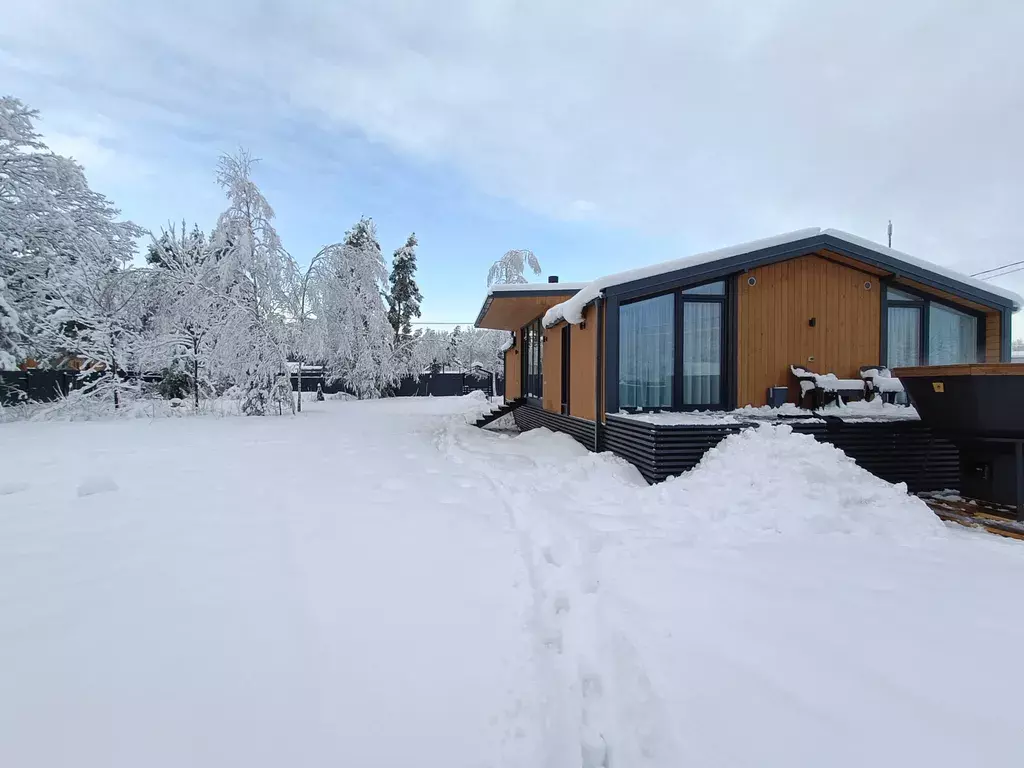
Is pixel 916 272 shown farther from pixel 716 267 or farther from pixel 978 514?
pixel 978 514

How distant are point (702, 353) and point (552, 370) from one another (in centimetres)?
313

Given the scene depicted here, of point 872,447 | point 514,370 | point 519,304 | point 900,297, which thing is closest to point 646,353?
point 872,447

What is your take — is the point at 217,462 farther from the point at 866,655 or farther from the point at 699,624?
the point at 866,655

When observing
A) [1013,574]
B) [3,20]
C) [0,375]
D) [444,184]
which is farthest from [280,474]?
[0,375]

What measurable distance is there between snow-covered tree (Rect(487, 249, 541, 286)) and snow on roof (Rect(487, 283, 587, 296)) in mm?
14213

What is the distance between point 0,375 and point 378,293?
10.9m

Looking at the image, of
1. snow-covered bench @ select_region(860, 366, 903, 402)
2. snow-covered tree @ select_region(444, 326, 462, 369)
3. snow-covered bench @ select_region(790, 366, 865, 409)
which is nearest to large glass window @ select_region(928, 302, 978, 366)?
snow-covered bench @ select_region(860, 366, 903, 402)

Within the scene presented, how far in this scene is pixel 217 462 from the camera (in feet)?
21.4

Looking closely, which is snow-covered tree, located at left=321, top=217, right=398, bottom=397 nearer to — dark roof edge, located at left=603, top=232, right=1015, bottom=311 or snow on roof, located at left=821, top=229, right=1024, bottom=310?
dark roof edge, located at left=603, top=232, right=1015, bottom=311

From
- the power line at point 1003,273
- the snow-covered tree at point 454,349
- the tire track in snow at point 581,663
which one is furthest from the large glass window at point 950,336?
the snow-covered tree at point 454,349

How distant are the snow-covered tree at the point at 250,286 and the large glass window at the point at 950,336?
46.3 feet

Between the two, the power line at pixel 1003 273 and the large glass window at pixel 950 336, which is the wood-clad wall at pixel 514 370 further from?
the power line at pixel 1003 273

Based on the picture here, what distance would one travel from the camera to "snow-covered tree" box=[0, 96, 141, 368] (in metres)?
11.8

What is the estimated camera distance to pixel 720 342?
7188 millimetres
